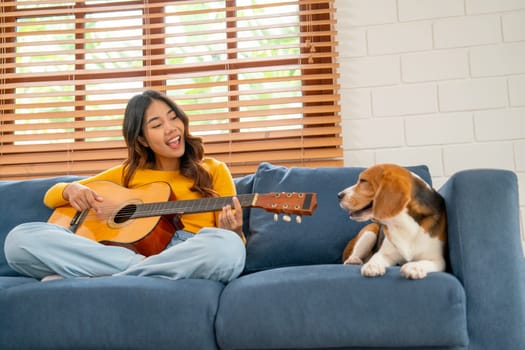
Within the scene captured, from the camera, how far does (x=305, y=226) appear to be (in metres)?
2.17

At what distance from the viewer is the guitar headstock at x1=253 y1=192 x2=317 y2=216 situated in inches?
69.5

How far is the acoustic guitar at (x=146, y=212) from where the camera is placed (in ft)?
6.01

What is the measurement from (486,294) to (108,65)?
2.35m

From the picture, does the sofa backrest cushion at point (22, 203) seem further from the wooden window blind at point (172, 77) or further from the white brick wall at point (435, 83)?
the white brick wall at point (435, 83)

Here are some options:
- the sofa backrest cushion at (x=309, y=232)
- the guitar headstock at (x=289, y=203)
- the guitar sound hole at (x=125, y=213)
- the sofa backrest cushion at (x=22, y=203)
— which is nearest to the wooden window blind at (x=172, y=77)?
the sofa backrest cushion at (x=22, y=203)

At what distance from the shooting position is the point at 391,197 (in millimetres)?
1703

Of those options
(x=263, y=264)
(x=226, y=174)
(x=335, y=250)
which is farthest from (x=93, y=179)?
(x=335, y=250)

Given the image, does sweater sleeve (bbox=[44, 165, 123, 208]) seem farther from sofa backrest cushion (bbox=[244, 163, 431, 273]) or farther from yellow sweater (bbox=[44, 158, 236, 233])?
sofa backrest cushion (bbox=[244, 163, 431, 273])

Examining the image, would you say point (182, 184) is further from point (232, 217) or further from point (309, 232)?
point (309, 232)

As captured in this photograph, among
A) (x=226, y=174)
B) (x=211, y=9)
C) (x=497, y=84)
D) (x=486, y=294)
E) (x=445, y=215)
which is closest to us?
(x=486, y=294)

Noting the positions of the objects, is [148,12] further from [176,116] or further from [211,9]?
[176,116]

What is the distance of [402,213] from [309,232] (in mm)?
512

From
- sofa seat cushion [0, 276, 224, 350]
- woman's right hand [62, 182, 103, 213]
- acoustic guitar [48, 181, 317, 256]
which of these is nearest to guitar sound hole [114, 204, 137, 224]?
acoustic guitar [48, 181, 317, 256]

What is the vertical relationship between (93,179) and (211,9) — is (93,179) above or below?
below
